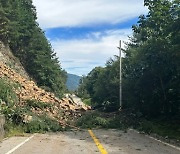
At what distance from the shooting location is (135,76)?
3469 cm

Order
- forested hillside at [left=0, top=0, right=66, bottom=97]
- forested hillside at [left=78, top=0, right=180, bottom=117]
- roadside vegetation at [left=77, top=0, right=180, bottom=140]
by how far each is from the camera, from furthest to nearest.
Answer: forested hillside at [left=0, top=0, right=66, bottom=97] → forested hillside at [left=78, top=0, right=180, bottom=117] → roadside vegetation at [left=77, top=0, right=180, bottom=140]

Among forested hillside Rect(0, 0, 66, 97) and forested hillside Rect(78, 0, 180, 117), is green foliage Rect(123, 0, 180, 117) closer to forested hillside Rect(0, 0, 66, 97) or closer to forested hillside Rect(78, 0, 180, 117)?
forested hillside Rect(78, 0, 180, 117)

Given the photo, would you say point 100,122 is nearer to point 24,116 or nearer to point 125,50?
point 24,116

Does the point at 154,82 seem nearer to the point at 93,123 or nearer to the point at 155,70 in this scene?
the point at 155,70

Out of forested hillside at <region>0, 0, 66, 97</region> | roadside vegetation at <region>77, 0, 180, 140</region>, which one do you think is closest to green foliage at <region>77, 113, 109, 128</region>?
roadside vegetation at <region>77, 0, 180, 140</region>

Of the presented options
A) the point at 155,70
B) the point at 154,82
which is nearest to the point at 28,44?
the point at 154,82

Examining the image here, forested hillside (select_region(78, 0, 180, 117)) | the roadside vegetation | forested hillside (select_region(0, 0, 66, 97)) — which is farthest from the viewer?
forested hillside (select_region(0, 0, 66, 97))

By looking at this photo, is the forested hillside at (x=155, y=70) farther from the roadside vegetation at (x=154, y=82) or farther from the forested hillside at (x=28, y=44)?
the forested hillside at (x=28, y=44)

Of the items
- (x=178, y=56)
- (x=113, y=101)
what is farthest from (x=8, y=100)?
(x=113, y=101)

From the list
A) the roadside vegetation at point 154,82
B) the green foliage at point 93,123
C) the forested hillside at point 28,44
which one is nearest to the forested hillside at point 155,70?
the roadside vegetation at point 154,82

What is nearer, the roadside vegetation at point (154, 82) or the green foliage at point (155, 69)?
the roadside vegetation at point (154, 82)

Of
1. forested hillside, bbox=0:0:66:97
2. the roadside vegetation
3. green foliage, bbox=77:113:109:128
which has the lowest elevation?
green foliage, bbox=77:113:109:128

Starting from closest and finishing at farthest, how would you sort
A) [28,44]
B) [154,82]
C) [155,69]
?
[155,69] < [154,82] < [28,44]

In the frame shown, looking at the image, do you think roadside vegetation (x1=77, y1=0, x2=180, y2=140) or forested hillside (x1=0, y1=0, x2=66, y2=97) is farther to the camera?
forested hillside (x1=0, y1=0, x2=66, y2=97)
